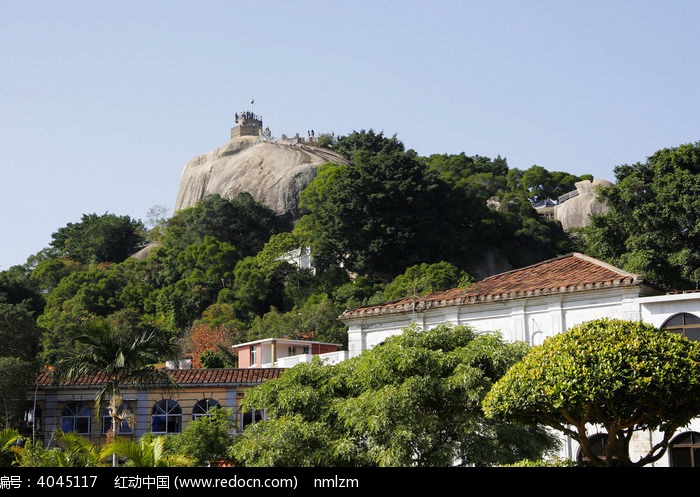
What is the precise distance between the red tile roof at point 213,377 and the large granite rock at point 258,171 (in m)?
43.4

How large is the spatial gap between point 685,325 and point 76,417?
21.2 meters

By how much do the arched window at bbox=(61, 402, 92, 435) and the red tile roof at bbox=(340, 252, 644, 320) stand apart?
33.4ft

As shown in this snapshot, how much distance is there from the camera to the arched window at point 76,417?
36.5 meters

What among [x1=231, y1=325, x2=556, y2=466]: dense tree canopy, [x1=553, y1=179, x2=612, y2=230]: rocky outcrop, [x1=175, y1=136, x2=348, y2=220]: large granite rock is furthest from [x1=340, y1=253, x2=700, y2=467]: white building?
[x1=553, y1=179, x2=612, y2=230]: rocky outcrop

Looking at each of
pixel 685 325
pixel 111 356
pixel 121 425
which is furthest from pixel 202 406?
pixel 685 325

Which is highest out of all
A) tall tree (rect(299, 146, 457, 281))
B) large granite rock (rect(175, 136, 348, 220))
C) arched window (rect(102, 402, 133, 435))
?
large granite rock (rect(175, 136, 348, 220))

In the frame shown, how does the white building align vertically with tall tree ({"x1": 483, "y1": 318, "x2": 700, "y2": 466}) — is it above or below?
above

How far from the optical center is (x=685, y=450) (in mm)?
27641

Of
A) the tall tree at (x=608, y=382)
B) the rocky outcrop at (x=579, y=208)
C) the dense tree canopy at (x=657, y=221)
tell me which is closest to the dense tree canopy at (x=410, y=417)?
the tall tree at (x=608, y=382)

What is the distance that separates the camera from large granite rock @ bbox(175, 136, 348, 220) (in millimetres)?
81375

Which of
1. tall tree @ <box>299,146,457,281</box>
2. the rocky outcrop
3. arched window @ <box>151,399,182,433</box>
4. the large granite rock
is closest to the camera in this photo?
arched window @ <box>151,399,182,433</box>

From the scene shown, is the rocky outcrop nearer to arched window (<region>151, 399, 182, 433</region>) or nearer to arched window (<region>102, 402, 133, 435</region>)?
arched window (<region>151, 399, 182, 433</region>)

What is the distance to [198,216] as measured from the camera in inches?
2972

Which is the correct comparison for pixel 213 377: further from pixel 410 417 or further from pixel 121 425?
pixel 410 417
